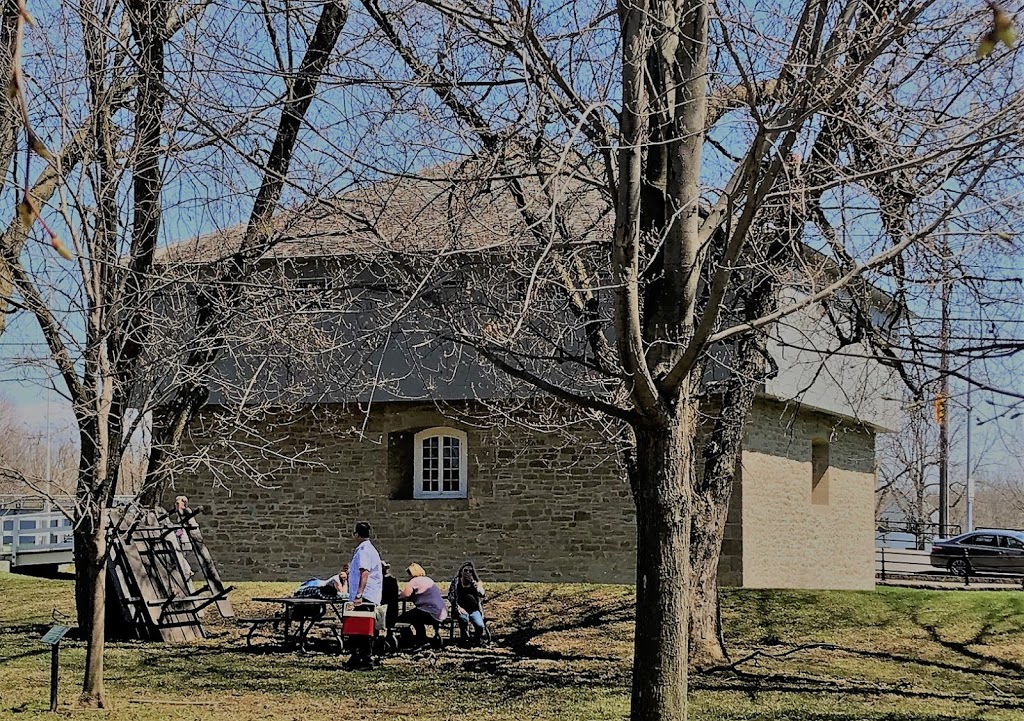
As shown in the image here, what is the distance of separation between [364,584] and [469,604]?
2.01m

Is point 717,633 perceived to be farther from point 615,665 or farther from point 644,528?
point 644,528

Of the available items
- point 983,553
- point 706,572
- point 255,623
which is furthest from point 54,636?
point 983,553

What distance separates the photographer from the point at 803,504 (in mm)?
22359

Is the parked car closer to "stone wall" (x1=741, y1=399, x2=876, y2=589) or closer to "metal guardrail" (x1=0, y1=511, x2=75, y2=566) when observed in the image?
"stone wall" (x1=741, y1=399, x2=876, y2=589)

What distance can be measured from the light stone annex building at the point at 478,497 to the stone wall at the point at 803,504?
0.06 meters

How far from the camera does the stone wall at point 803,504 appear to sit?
65.1 feet

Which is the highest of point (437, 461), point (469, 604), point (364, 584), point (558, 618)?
point (437, 461)

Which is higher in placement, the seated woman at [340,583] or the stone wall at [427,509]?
the stone wall at [427,509]

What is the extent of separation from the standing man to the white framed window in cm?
840

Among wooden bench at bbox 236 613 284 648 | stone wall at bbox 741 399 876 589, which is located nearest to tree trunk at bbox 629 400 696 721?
wooden bench at bbox 236 613 284 648

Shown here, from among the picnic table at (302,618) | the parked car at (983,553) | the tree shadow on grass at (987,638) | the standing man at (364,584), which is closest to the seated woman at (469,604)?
the picnic table at (302,618)

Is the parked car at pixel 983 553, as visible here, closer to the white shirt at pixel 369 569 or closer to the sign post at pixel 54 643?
the white shirt at pixel 369 569

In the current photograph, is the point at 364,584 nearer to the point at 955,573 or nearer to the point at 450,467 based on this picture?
the point at 450,467

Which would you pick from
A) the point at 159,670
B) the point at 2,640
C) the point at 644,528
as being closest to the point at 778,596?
the point at 159,670
